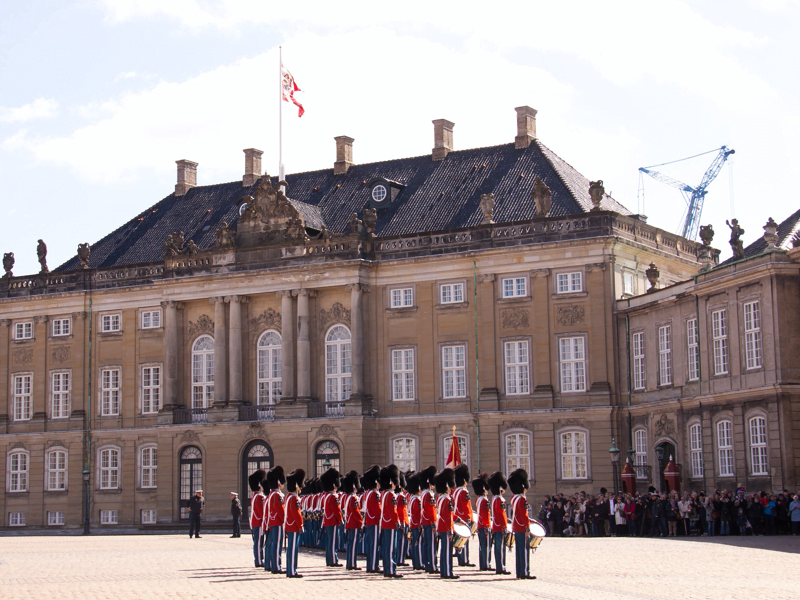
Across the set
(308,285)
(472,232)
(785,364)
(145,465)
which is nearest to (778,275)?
(785,364)

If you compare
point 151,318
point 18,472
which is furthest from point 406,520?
point 18,472

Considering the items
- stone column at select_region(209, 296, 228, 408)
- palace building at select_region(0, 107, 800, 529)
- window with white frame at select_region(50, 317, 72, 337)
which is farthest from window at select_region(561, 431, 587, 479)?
window with white frame at select_region(50, 317, 72, 337)

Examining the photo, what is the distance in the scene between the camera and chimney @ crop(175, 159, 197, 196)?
68.2 m

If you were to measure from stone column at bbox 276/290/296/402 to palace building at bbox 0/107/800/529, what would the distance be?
102 millimetres

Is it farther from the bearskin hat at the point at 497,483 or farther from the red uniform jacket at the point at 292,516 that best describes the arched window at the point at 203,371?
the bearskin hat at the point at 497,483

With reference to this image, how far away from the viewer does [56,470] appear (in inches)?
2408

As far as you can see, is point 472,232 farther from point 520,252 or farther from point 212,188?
point 212,188

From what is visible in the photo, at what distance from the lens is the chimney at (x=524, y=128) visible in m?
57.8

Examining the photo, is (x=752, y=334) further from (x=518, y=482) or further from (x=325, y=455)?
(x=325, y=455)

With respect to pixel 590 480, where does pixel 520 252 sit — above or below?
above

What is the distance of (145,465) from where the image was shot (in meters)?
59.3

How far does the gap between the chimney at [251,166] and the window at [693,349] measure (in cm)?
2791

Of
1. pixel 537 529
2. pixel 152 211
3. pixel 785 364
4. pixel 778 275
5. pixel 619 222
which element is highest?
pixel 152 211

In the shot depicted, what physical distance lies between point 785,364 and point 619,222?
12.8 meters
